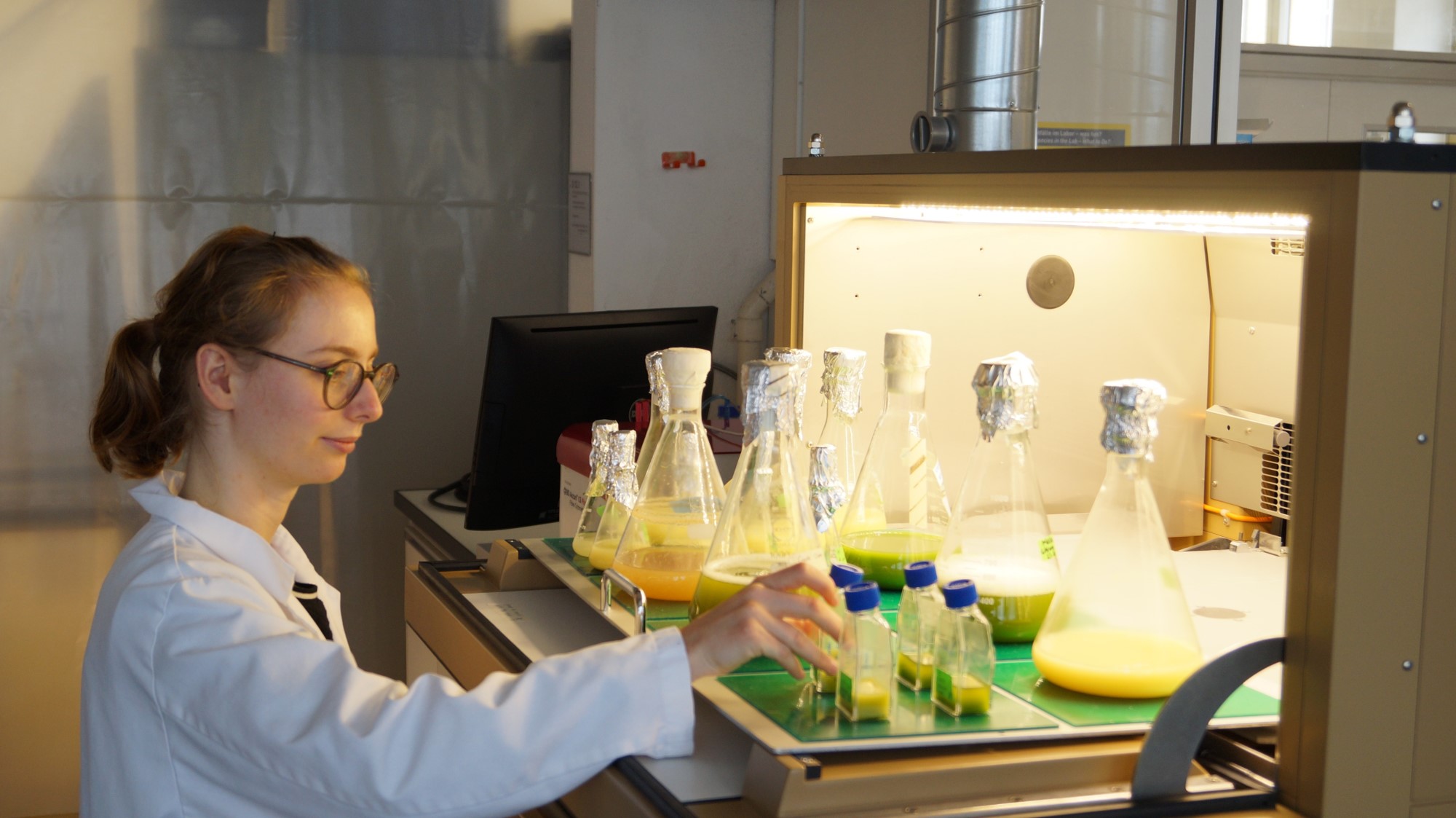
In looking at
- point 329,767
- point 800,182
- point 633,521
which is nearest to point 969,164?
point 800,182

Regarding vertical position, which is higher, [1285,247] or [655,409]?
[1285,247]

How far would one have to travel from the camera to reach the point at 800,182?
1.33 metres

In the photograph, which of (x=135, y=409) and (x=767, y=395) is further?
(x=135, y=409)

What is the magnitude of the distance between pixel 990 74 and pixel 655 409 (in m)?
0.47

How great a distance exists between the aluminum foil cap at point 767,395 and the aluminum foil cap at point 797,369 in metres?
0.01

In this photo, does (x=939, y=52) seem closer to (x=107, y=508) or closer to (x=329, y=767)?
(x=329, y=767)

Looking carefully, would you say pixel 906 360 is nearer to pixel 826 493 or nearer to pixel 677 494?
pixel 826 493

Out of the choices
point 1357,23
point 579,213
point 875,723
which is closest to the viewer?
point 875,723

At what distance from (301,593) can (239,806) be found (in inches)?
15.0

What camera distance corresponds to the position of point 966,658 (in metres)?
0.84

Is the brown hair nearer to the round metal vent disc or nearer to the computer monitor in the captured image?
the round metal vent disc

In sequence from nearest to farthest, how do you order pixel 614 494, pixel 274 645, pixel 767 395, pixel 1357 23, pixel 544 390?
pixel 274 645, pixel 767 395, pixel 614 494, pixel 544 390, pixel 1357 23

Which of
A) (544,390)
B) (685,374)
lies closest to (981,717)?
(685,374)

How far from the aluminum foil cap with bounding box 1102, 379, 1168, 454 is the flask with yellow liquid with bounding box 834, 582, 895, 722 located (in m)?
0.19
